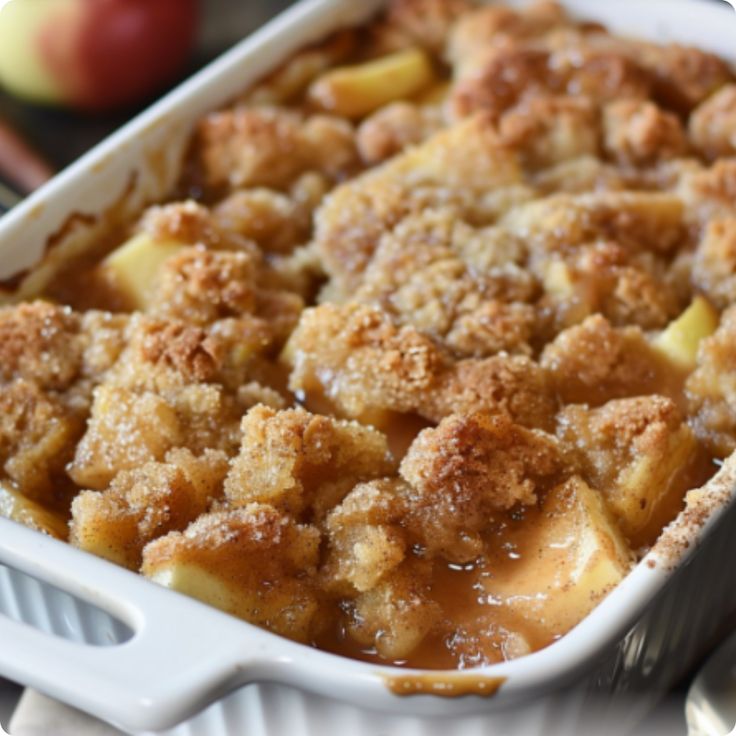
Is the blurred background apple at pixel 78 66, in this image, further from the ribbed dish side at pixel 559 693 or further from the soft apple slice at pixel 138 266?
the ribbed dish side at pixel 559 693

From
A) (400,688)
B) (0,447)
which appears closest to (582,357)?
(400,688)

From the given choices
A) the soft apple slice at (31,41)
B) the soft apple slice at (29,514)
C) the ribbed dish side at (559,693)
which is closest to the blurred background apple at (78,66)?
the soft apple slice at (31,41)

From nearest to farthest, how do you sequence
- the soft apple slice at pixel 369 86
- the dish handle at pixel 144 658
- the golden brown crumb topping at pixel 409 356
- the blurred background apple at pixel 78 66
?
1. the dish handle at pixel 144 658
2. the golden brown crumb topping at pixel 409 356
3. the soft apple slice at pixel 369 86
4. the blurred background apple at pixel 78 66

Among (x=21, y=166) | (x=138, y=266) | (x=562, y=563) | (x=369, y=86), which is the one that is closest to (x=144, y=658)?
(x=562, y=563)

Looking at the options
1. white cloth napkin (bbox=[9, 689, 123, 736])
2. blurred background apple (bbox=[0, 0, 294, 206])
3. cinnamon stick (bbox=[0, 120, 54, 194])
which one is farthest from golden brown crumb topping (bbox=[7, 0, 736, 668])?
blurred background apple (bbox=[0, 0, 294, 206])

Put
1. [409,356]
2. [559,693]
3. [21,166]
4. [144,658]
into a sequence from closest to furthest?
[144,658] < [559,693] < [409,356] < [21,166]

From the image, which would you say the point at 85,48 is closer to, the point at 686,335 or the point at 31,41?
the point at 31,41
